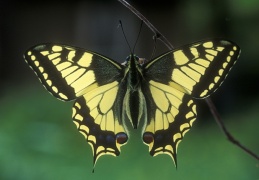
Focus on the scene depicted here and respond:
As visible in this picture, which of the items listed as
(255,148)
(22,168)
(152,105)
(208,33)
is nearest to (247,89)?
(208,33)

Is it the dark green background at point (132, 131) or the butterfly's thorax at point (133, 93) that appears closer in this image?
the butterfly's thorax at point (133, 93)

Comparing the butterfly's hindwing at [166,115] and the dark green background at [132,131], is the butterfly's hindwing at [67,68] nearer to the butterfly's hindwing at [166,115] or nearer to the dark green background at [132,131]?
the butterfly's hindwing at [166,115]

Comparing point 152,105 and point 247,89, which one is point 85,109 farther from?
point 247,89

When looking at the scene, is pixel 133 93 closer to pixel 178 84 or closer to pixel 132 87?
pixel 132 87

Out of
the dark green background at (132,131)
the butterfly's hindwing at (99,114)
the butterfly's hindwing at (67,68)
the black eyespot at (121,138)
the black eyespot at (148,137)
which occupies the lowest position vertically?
the dark green background at (132,131)

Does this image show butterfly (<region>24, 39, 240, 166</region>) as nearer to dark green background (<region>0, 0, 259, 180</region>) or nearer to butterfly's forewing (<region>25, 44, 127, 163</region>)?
butterfly's forewing (<region>25, 44, 127, 163</region>)

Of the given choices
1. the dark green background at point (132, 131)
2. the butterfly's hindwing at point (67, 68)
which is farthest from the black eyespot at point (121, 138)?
the dark green background at point (132, 131)

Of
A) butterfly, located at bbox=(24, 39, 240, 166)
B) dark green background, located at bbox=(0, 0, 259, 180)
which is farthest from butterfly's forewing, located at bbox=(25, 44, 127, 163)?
dark green background, located at bbox=(0, 0, 259, 180)

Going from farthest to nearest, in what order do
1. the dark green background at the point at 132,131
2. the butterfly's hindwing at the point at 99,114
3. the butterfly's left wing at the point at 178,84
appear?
the dark green background at the point at 132,131, the butterfly's hindwing at the point at 99,114, the butterfly's left wing at the point at 178,84
